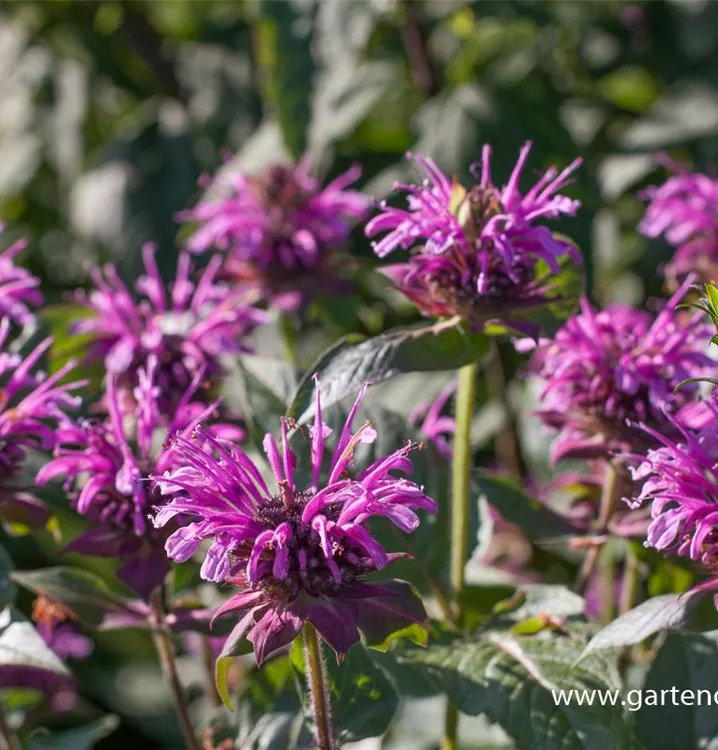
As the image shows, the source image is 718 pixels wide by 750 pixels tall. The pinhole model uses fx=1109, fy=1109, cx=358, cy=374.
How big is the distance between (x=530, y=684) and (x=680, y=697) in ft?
0.53

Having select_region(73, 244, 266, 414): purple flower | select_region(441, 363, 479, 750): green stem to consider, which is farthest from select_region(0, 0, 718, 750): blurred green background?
select_region(441, 363, 479, 750): green stem

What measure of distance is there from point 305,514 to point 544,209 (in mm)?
386

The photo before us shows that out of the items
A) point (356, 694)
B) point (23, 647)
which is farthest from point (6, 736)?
point (356, 694)

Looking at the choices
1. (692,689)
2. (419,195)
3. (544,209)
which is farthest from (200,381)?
(692,689)

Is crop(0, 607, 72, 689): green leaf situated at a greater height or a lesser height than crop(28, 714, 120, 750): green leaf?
greater

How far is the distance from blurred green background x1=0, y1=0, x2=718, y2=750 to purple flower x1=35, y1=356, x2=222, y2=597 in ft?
1.75

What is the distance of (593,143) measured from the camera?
2125 mm

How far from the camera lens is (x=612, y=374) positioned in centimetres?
111

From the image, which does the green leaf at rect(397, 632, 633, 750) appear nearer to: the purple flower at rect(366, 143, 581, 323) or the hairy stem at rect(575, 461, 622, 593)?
the hairy stem at rect(575, 461, 622, 593)

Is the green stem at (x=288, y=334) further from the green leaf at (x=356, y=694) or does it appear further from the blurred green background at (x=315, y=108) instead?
the green leaf at (x=356, y=694)

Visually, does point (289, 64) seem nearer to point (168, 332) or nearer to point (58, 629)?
point (168, 332)

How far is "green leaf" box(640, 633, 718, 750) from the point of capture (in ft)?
3.39

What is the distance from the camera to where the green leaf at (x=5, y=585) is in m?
1.04

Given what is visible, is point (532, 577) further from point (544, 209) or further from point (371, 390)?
point (544, 209)
